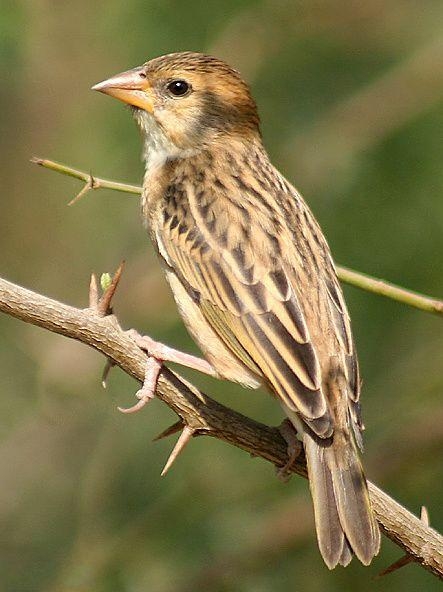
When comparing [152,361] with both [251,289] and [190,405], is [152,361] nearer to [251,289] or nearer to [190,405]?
[190,405]

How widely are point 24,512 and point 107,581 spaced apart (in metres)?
1.19

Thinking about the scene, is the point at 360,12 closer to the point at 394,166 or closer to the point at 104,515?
the point at 394,166

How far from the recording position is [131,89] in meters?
5.54

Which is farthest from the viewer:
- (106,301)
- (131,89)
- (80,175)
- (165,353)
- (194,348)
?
(194,348)

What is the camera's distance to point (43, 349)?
7637 mm

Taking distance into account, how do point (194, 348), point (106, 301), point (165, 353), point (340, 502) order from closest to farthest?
point (106, 301) → point (340, 502) → point (165, 353) → point (194, 348)

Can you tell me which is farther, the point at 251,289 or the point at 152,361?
the point at 251,289

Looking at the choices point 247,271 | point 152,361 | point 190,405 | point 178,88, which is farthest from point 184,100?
point 190,405

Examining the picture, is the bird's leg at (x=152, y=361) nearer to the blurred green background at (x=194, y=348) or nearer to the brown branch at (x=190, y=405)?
the brown branch at (x=190, y=405)

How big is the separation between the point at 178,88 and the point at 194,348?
167 centimetres

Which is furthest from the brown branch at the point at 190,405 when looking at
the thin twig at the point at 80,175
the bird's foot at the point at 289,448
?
the thin twig at the point at 80,175

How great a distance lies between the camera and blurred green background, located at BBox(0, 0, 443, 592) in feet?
19.9

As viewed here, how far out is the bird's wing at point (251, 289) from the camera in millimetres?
4344

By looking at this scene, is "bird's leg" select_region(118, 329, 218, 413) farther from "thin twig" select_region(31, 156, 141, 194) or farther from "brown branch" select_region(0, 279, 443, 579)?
"thin twig" select_region(31, 156, 141, 194)
